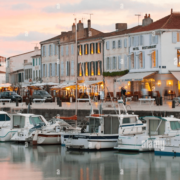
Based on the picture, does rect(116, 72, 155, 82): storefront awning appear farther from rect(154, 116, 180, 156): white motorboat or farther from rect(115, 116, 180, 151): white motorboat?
rect(154, 116, 180, 156): white motorboat

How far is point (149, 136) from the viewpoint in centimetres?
2906

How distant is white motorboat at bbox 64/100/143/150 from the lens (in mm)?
30109

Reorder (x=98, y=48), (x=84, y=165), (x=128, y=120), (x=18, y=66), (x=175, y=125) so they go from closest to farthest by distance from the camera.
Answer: (x=84, y=165)
(x=175, y=125)
(x=128, y=120)
(x=98, y=48)
(x=18, y=66)

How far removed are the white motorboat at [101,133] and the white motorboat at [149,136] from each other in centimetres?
92

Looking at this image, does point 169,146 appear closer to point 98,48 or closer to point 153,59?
point 153,59

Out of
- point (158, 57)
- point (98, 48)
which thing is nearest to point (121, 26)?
point (98, 48)

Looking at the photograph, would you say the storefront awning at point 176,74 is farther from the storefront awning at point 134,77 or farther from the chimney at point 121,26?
the chimney at point 121,26

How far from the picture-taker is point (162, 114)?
1422 inches

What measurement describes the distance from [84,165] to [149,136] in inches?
164

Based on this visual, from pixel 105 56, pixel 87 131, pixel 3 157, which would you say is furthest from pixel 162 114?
pixel 105 56

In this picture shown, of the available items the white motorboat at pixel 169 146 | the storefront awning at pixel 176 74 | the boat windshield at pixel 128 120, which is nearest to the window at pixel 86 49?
the storefront awning at pixel 176 74

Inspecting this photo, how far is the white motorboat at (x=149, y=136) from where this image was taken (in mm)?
28922

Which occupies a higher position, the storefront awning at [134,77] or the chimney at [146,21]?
the chimney at [146,21]

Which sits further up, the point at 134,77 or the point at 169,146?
the point at 134,77
